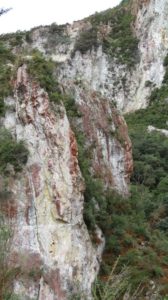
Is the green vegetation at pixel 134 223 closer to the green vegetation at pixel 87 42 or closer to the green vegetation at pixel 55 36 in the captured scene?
the green vegetation at pixel 87 42

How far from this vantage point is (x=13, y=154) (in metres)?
20.2

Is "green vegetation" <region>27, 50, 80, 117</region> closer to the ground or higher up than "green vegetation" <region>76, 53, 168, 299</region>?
higher up

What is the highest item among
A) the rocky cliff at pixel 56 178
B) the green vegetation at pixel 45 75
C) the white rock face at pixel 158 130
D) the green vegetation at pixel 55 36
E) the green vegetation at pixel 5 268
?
the green vegetation at pixel 55 36

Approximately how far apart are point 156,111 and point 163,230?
27.2m

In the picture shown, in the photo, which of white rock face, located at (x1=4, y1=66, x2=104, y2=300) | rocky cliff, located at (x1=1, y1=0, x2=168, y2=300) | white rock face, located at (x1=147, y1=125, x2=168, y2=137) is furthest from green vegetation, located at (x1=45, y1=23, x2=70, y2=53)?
white rock face, located at (x1=4, y1=66, x2=104, y2=300)

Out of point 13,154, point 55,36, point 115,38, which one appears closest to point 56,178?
point 13,154

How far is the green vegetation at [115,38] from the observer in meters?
63.8

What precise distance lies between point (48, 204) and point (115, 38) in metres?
49.0

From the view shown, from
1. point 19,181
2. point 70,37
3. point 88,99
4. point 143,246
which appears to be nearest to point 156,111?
point 70,37

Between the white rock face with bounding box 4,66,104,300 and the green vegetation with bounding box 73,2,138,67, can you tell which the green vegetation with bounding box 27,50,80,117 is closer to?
the white rock face with bounding box 4,66,104,300

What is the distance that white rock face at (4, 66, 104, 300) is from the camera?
18.5 metres

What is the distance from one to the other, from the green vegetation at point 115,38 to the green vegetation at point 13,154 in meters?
43.6

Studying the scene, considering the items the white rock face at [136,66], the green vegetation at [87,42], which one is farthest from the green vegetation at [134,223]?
the green vegetation at [87,42]

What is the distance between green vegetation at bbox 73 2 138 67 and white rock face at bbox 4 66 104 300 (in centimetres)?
4265
